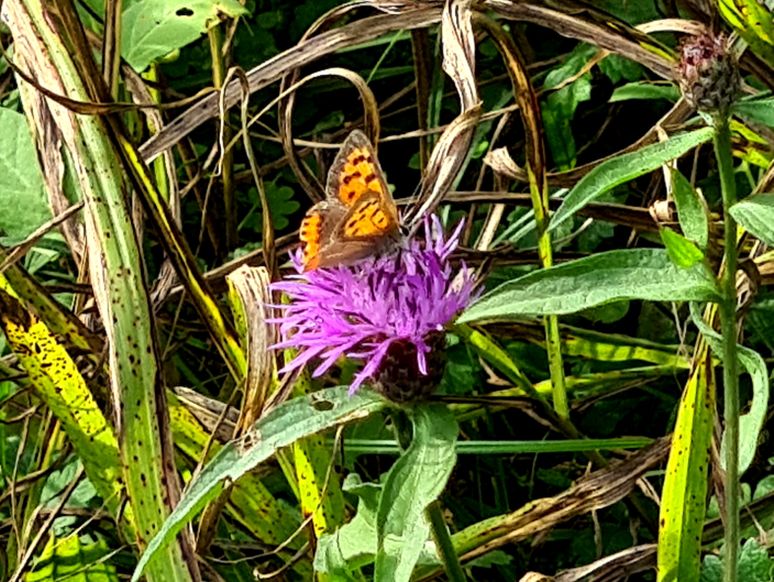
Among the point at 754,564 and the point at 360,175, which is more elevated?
the point at 360,175

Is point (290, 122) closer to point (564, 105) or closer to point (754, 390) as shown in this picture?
point (564, 105)

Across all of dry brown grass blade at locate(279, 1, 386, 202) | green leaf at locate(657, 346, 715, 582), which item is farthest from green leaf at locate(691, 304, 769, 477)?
dry brown grass blade at locate(279, 1, 386, 202)

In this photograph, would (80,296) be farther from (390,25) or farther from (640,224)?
(640,224)

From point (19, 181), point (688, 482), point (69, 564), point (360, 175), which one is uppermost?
point (360, 175)

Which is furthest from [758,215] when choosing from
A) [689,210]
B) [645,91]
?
[645,91]

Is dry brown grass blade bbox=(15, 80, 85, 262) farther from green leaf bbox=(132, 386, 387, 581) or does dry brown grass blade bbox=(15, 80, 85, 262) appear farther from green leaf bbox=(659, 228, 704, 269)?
green leaf bbox=(659, 228, 704, 269)

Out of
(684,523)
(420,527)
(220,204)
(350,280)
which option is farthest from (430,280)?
(220,204)
